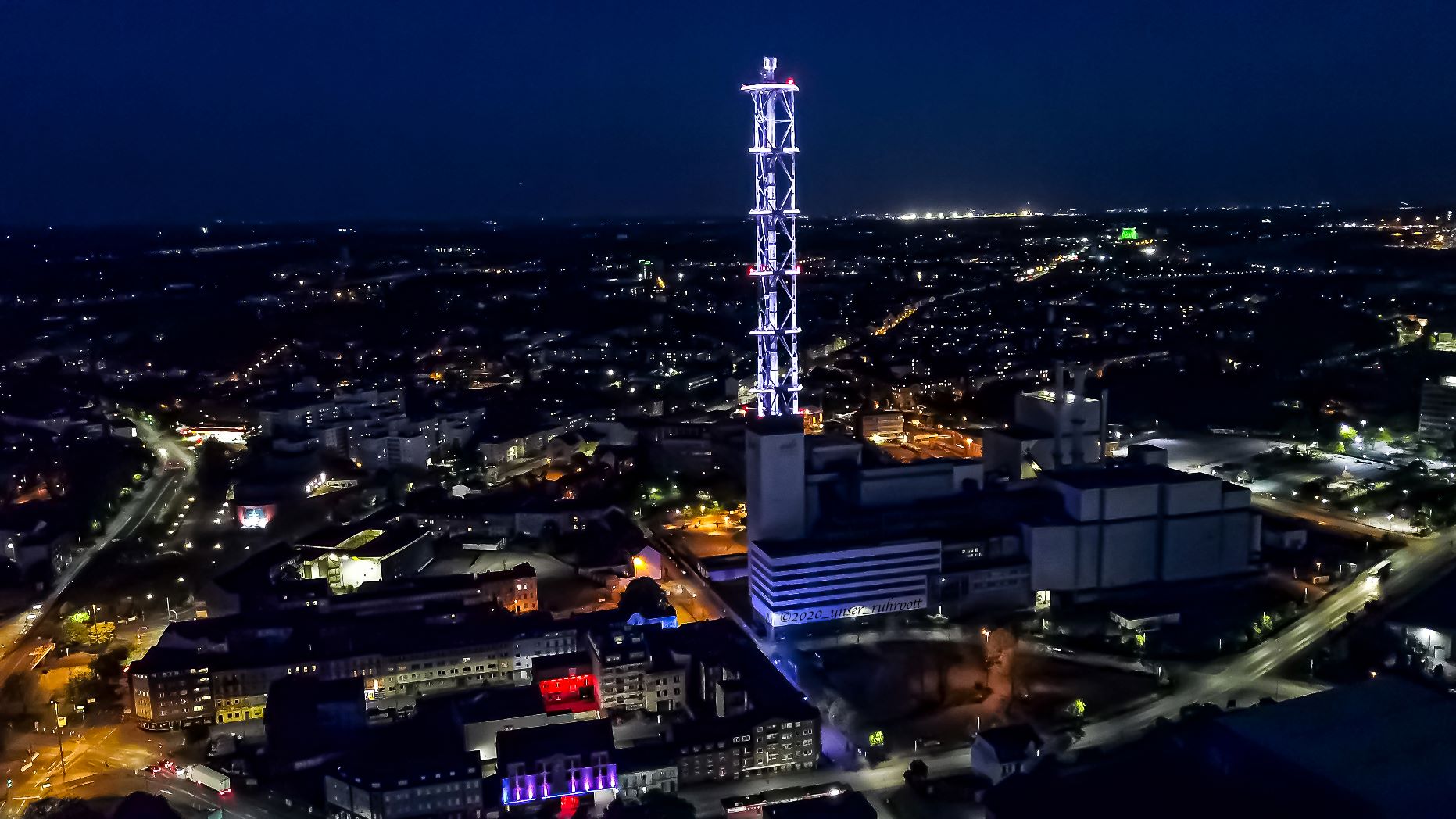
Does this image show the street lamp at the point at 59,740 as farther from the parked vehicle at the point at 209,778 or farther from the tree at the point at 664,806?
the tree at the point at 664,806

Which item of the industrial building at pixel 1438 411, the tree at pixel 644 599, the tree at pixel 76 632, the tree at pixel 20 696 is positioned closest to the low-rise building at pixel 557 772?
the tree at pixel 644 599

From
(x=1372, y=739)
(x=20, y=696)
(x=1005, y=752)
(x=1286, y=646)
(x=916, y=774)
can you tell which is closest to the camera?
(x=1372, y=739)

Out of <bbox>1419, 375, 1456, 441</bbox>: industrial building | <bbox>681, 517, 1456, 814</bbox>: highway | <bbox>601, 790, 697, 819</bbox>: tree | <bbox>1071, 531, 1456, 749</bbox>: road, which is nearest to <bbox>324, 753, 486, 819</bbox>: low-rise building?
Answer: <bbox>601, 790, 697, 819</bbox>: tree

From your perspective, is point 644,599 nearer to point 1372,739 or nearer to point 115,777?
point 115,777

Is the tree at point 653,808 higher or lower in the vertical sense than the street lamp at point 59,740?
higher

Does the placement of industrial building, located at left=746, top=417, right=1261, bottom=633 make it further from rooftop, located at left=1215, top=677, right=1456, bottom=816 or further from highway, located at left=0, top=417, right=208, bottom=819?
highway, located at left=0, top=417, right=208, bottom=819

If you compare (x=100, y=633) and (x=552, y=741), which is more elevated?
(x=552, y=741)

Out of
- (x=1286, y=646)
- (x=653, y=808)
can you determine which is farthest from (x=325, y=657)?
(x=1286, y=646)

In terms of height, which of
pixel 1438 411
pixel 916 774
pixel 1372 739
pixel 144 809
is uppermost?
pixel 1438 411

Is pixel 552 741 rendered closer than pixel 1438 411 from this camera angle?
Yes
